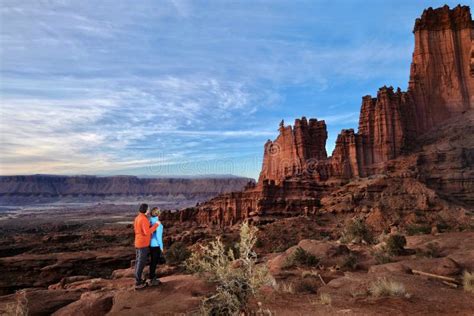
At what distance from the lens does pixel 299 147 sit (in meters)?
68.4

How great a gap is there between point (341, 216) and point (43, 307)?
38.2 meters

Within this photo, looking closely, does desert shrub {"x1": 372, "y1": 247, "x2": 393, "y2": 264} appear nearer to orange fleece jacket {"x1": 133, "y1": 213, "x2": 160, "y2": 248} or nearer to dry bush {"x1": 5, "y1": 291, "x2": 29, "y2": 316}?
orange fleece jacket {"x1": 133, "y1": 213, "x2": 160, "y2": 248}

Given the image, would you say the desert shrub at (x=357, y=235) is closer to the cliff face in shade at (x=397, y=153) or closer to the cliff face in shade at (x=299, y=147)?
the cliff face in shade at (x=397, y=153)

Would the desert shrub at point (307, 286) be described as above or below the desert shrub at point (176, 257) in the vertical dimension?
above

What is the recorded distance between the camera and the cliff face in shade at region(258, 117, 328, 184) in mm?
67625

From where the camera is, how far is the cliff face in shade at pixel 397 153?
147 ft

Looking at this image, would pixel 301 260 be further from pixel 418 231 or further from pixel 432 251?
pixel 418 231

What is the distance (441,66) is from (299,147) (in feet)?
101

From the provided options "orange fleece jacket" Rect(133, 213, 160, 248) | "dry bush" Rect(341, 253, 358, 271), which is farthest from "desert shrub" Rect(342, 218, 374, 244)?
"orange fleece jacket" Rect(133, 213, 160, 248)

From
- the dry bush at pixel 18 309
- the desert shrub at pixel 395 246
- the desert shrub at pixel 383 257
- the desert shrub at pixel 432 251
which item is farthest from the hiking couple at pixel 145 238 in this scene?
the desert shrub at pixel 432 251

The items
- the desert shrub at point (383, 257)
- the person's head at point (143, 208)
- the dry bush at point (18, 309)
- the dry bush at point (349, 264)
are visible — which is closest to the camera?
the dry bush at point (18, 309)

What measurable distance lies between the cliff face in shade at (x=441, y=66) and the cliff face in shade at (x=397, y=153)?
0.17 m

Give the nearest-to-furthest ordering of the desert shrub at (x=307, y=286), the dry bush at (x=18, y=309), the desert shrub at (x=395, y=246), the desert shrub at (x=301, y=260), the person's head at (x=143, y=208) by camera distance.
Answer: the dry bush at (x=18, y=309) → the person's head at (x=143, y=208) → the desert shrub at (x=307, y=286) → the desert shrub at (x=301, y=260) → the desert shrub at (x=395, y=246)

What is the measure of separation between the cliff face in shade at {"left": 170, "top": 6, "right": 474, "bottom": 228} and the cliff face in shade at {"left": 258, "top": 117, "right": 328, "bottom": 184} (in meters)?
0.21
